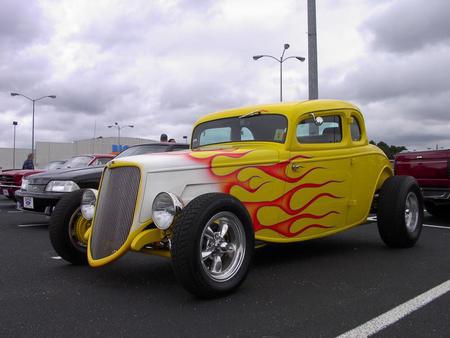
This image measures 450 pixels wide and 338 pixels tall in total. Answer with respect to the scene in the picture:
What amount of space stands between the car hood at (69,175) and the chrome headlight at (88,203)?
3216 mm

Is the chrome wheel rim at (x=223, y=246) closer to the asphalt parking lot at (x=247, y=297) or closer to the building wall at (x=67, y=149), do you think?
the asphalt parking lot at (x=247, y=297)

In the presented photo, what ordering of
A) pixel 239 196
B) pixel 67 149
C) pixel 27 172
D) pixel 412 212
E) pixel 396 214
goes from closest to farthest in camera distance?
pixel 239 196, pixel 396 214, pixel 412 212, pixel 27 172, pixel 67 149

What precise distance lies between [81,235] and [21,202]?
4117 mm

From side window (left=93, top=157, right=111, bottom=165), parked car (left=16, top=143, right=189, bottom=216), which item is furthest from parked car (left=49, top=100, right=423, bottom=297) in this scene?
Answer: side window (left=93, top=157, right=111, bottom=165)

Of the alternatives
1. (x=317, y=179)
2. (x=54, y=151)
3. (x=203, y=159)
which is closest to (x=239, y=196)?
(x=203, y=159)

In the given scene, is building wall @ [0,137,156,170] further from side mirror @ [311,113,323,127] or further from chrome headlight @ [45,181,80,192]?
side mirror @ [311,113,323,127]

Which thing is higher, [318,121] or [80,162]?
[318,121]

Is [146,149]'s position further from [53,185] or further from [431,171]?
[431,171]

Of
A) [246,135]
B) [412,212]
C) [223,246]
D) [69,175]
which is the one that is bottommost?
[223,246]

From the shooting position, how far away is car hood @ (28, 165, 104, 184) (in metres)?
7.95

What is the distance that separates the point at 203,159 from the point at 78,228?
5.48 ft

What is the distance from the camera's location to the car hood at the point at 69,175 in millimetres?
7949

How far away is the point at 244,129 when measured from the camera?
5605 mm

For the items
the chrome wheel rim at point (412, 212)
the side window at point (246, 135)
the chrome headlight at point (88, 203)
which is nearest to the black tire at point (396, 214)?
the chrome wheel rim at point (412, 212)
